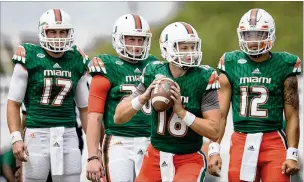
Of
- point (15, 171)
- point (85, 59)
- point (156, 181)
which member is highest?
point (85, 59)

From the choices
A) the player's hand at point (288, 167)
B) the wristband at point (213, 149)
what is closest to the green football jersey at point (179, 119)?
the wristband at point (213, 149)

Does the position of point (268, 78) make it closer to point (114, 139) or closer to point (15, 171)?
point (114, 139)

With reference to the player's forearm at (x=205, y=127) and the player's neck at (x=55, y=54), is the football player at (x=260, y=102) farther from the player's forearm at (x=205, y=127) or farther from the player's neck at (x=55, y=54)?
the player's neck at (x=55, y=54)

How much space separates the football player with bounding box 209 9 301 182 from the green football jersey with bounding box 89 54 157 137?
2.13 feet

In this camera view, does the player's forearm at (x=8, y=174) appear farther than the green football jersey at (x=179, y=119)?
Yes

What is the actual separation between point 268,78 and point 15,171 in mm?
2974

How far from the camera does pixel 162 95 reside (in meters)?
5.73

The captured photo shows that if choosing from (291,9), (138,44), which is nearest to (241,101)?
(138,44)

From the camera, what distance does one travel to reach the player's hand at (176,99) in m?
5.76

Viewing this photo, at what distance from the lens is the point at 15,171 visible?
886 cm

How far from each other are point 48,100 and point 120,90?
0.72 metres

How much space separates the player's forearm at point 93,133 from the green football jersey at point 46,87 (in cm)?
72

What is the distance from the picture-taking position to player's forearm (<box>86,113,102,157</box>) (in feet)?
21.2

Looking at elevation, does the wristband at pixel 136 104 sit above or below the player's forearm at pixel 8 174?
above
